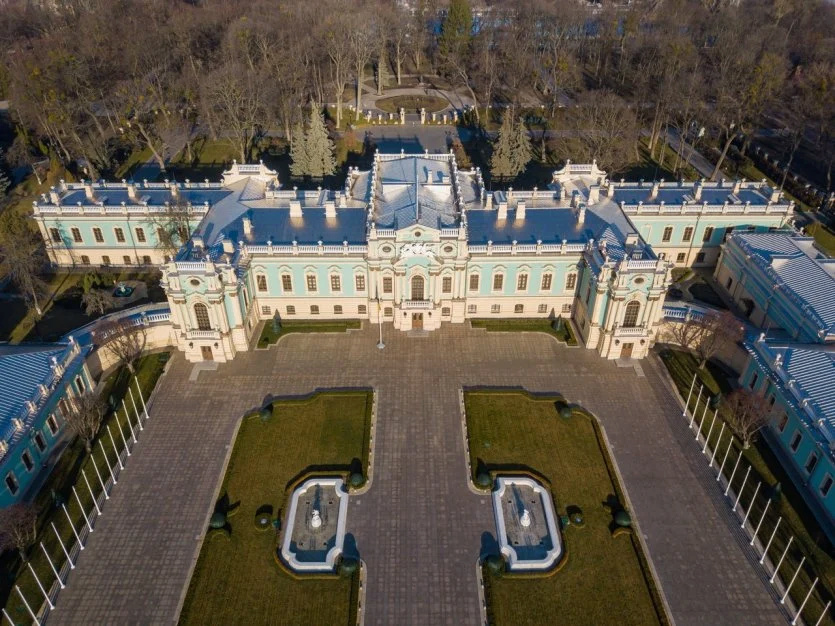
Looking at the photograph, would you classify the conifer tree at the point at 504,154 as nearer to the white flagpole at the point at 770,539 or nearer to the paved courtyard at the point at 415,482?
the paved courtyard at the point at 415,482

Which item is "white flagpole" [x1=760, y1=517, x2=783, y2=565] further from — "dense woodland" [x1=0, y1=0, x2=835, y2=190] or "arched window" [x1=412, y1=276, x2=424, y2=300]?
"dense woodland" [x1=0, y1=0, x2=835, y2=190]

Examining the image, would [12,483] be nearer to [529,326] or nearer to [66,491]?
[66,491]

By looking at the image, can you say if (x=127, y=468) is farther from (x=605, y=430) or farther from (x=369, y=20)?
(x=369, y=20)

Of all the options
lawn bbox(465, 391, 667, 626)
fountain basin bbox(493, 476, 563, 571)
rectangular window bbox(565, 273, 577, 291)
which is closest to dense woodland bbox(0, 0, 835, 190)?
rectangular window bbox(565, 273, 577, 291)

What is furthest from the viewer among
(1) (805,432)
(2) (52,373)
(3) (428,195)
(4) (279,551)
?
(3) (428,195)

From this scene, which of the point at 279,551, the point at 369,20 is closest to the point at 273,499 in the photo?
the point at 279,551

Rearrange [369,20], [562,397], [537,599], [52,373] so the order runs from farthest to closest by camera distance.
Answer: [369,20]
[562,397]
[52,373]
[537,599]

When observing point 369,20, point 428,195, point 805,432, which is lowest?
point 805,432

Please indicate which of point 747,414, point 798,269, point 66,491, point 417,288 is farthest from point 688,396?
point 66,491

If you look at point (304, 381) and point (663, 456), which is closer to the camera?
point (663, 456)
